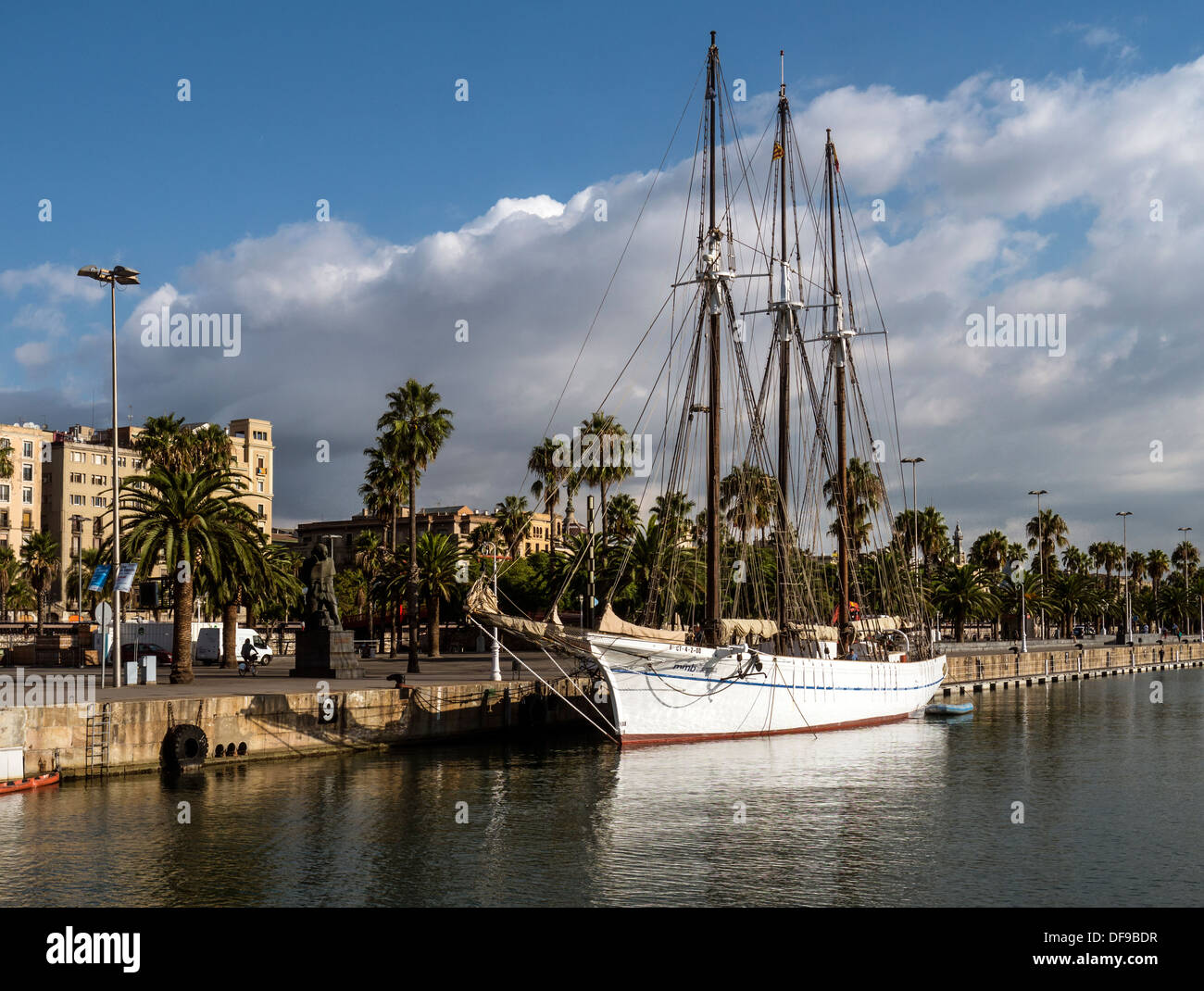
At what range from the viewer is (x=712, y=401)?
46875mm

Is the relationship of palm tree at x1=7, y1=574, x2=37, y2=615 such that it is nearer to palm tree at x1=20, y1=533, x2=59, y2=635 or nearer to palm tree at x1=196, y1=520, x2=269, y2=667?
palm tree at x1=20, y1=533, x2=59, y2=635

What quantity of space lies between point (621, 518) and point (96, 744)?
6009cm

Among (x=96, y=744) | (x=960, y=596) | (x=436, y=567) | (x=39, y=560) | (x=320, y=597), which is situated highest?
(x=39, y=560)

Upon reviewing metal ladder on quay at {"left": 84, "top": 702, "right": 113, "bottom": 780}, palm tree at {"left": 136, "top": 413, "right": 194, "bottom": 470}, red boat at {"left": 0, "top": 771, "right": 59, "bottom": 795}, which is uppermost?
palm tree at {"left": 136, "top": 413, "right": 194, "bottom": 470}

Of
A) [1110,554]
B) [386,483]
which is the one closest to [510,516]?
[386,483]

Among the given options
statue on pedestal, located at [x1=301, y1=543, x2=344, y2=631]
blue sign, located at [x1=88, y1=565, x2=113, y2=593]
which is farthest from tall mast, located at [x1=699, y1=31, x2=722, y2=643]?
blue sign, located at [x1=88, y1=565, x2=113, y2=593]

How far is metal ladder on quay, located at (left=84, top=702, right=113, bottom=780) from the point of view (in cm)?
3228

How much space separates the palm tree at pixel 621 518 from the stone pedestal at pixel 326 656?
35519mm

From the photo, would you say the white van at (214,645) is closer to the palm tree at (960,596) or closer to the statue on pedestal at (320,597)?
the statue on pedestal at (320,597)

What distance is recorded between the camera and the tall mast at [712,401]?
45.1 metres

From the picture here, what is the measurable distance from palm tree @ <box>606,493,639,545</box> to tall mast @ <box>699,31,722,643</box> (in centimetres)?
3738

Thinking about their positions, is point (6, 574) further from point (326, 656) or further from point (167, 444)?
point (326, 656)

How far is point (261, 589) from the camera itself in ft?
159
